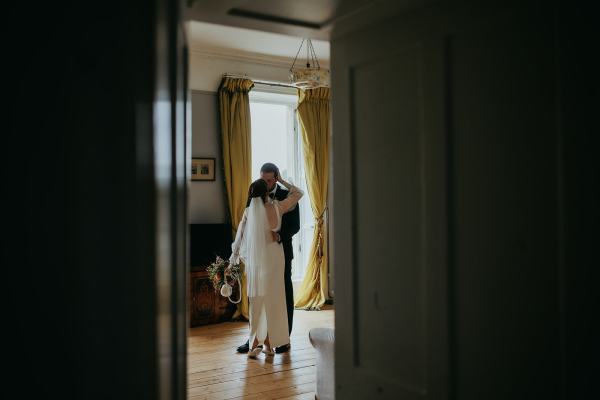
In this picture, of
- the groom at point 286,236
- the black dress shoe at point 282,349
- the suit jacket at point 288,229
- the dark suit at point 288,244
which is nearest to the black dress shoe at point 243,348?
the groom at point 286,236

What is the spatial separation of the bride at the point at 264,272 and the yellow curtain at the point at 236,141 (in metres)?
1.67

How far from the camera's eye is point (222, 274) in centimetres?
569

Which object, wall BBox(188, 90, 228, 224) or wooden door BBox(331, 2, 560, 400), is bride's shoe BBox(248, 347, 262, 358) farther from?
wooden door BBox(331, 2, 560, 400)

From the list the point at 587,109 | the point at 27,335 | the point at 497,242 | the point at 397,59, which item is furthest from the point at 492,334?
the point at 27,335

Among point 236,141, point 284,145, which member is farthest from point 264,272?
point 284,145

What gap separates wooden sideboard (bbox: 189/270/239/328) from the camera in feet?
18.6

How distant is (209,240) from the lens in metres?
5.89

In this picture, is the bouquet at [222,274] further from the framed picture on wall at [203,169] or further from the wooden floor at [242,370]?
the framed picture on wall at [203,169]

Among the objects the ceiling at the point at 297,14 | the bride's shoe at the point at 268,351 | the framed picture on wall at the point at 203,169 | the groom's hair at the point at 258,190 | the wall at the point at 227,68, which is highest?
the wall at the point at 227,68

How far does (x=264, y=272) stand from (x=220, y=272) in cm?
132

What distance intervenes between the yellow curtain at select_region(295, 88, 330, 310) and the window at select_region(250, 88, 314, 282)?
12.9 inches

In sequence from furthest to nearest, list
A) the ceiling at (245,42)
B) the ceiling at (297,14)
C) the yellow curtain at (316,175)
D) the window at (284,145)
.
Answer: the window at (284,145) → the yellow curtain at (316,175) → the ceiling at (245,42) → the ceiling at (297,14)

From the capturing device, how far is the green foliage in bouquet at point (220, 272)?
521 centimetres

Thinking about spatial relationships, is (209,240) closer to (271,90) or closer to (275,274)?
(275,274)
